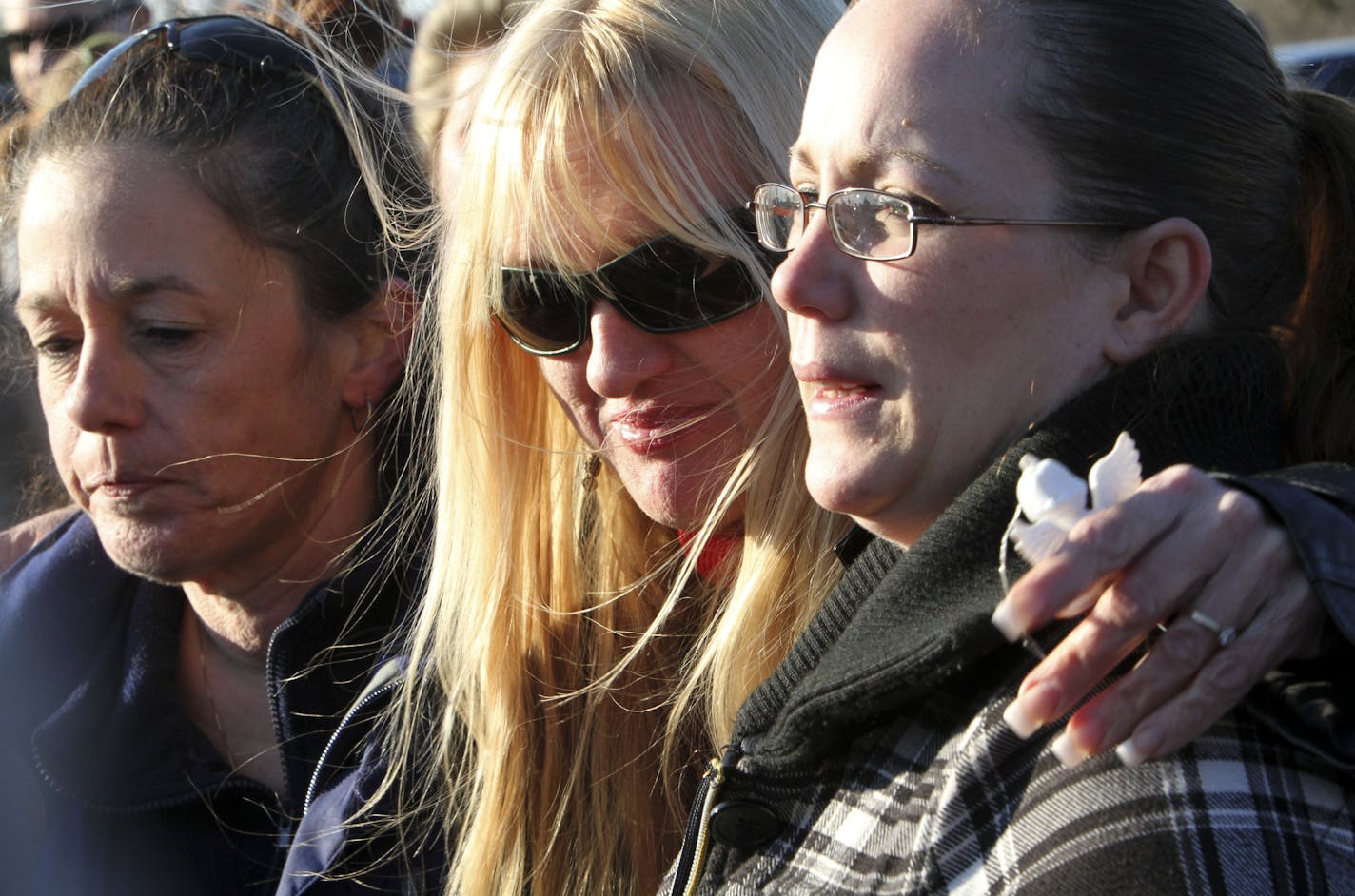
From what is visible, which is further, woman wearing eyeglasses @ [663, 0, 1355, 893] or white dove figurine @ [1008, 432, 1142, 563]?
woman wearing eyeglasses @ [663, 0, 1355, 893]

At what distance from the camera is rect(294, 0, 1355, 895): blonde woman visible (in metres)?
2.09

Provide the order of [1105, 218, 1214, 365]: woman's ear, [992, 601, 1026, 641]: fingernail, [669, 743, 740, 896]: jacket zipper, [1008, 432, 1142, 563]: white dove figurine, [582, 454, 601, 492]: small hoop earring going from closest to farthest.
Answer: [992, 601, 1026, 641]: fingernail
[1008, 432, 1142, 563]: white dove figurine
[1105, 218, 1214, 365]: woman's ear
[669, 743, 740, 896]: jacket zipper
[582, 454, 601, 492]: small hoop earring

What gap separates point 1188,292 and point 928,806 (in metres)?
0.62

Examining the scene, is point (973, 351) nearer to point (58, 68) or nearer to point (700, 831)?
point (700, 831)

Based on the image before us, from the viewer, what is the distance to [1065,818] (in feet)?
3.91

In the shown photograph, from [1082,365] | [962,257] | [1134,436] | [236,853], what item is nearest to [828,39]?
[962,257]

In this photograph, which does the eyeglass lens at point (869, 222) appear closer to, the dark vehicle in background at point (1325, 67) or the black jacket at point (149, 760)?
the dark vehicle in background at point (1325, 67)

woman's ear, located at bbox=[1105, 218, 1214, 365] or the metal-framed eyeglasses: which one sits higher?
the metal-framed eyeglasses

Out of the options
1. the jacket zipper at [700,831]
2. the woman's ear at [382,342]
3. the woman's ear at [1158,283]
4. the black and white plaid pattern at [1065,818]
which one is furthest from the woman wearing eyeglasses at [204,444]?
the woman's ear at [1158,283]

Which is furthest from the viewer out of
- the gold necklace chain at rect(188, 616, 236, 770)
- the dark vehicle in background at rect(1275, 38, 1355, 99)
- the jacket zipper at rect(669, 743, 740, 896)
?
the gold necklace chain at rect(188, 616, 236, 770)

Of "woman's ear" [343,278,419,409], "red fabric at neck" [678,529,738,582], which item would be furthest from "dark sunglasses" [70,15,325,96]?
"red fabric at neck" [678,529,738,582]

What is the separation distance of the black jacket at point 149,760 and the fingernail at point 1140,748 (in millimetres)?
1683

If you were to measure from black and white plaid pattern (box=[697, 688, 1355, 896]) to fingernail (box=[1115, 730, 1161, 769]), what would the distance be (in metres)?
0.03

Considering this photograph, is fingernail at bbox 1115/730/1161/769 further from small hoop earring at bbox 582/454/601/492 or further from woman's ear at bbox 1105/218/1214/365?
small hoop earring at bbox 582/454/601/492
